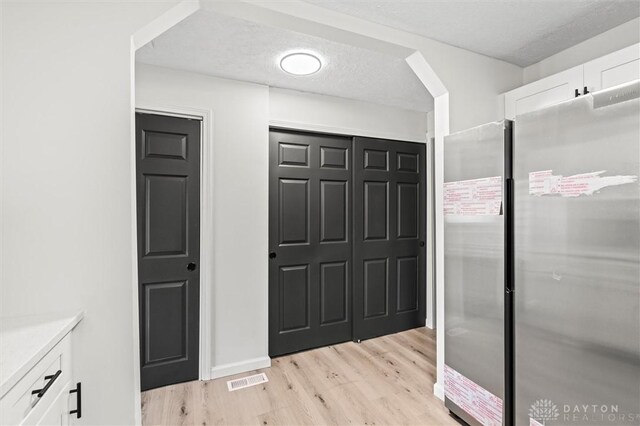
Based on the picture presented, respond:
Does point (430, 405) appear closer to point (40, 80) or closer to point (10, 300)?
point (10, 300)

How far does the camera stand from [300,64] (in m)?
2.25

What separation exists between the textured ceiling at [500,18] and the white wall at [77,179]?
1.09m

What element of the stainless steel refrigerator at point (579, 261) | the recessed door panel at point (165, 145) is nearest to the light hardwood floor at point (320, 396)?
the stainless steel refrigerator at point (579, 261)

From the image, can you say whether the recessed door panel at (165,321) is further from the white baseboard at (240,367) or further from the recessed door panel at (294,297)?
the recessed door panel at (294,297)

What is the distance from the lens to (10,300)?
112 centimetres

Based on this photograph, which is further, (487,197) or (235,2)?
(487,197)

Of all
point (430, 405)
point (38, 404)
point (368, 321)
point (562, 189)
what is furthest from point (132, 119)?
point (368, 321)

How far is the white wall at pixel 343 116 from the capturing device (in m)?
2.76

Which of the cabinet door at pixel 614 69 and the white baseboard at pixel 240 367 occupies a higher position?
the cabinet door at pixel 614 69

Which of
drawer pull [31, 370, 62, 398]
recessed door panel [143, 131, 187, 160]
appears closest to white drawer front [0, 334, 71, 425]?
drawer pull [31, 370, 62, 398]

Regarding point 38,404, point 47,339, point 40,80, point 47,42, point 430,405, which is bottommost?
point 430,405

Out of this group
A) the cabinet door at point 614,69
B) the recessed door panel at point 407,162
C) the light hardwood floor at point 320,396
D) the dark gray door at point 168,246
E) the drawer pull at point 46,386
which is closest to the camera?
the drawer pull at point 46,386

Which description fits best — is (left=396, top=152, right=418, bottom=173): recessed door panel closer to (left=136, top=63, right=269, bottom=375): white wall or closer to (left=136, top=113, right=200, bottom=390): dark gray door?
(left=136, top=63, right=269, bottom=375): white wall

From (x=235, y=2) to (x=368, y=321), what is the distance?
285cm
